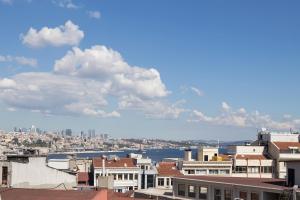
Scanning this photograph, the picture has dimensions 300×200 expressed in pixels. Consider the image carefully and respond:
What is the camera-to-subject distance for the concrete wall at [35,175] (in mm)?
46688

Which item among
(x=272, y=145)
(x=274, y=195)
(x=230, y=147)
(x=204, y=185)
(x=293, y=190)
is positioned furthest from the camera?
(x=230, y=147)

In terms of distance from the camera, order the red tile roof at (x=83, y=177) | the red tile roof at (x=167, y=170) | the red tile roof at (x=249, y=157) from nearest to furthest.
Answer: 1. the red tile roof at (x=83, y=177)
2. the red tile roof at (x=167, y=170)
3. the red tile roof at (x=249, y=157)

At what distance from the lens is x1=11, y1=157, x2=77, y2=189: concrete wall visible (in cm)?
4669

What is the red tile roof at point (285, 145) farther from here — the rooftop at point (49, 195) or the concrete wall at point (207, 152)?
the rooftop at point (49, 195)

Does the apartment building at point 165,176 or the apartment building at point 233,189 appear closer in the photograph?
the apartment building at point 233,189

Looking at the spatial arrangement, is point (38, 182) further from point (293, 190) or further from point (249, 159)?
point (249, 159)

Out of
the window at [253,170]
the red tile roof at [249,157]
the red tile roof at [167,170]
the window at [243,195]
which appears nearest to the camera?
the window at [243,195]

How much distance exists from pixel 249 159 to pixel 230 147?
1293 cm

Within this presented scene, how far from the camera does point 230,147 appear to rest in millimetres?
120188

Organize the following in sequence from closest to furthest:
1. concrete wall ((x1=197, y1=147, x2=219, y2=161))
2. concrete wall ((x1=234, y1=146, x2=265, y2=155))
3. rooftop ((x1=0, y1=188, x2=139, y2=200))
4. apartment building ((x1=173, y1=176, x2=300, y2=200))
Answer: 1. rooftop ((x1=0, y1=188, x2=139, y2=200))
2. apartment building ((x1=173, y1=176, x2=300, y2=200))
3. concrete wall ((x1=234, y1=146, x2=265, y2=155))
4. concrete wall ((x1=197, y1=147, x2=219, y2=161))

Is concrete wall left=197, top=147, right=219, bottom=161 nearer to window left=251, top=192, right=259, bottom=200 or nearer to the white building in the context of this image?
window left=251, top=192, right=259, bottom=200

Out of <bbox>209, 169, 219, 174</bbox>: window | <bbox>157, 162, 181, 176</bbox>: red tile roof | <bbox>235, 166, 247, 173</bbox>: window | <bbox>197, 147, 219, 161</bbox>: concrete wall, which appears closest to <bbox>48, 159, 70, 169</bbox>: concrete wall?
<bbox>157, 162, 181, 176</bbox>: red tile roof

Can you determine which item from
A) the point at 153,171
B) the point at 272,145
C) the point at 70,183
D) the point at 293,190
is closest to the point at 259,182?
the point at 293,190

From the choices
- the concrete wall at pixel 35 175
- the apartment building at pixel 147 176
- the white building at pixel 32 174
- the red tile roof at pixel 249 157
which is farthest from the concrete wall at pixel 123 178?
the concrete wall at pixel 35 175
